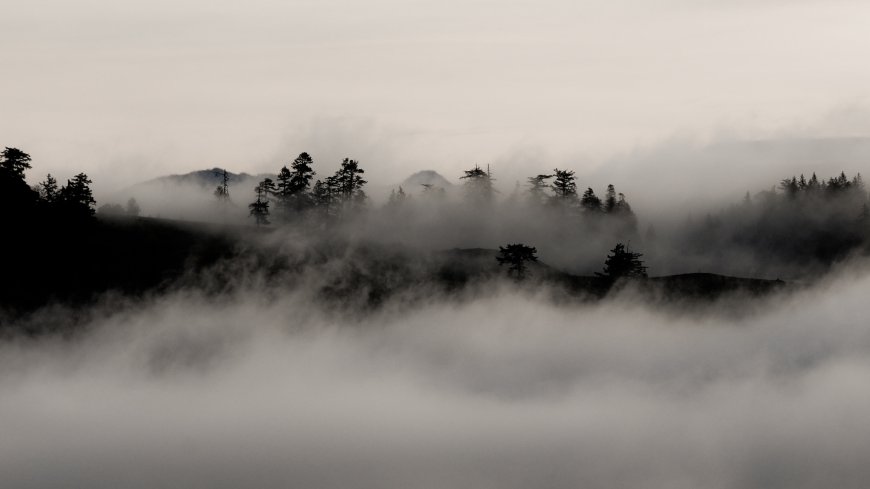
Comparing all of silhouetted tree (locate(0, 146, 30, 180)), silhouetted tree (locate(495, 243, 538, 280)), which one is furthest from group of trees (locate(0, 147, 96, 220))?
silhouetted tree (locate(495, 243, 538, 280))

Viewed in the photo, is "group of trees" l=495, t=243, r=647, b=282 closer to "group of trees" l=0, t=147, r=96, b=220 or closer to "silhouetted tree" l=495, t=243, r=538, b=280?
"silhouetted tree" l=495, t=243, r=538, b=280

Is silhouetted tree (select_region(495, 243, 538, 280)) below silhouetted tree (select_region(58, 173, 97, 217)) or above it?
below

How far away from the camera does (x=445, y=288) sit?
192 m

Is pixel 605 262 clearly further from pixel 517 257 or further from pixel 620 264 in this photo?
pixel 517 257

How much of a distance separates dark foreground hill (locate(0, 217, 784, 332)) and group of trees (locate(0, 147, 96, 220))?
2.08 m

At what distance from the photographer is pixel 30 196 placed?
157 meters

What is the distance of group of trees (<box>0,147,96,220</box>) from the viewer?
506 ft

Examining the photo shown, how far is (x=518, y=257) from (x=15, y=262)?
8003 centimetres

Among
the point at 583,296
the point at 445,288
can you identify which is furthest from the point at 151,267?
the point at 583,296

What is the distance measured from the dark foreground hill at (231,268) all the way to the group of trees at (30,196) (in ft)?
6.84

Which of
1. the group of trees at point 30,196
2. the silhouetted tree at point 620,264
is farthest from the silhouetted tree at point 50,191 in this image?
the silhouetted tree at point 620,264

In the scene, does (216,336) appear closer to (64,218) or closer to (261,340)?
(261,340)

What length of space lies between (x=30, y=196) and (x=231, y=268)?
116 ft

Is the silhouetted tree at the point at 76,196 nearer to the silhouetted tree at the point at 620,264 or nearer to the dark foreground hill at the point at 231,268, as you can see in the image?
the dark foreground hill at the point at 231,268
